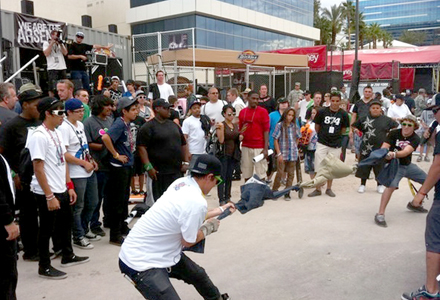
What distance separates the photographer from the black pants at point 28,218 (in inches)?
179

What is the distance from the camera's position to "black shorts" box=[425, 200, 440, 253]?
139 inches

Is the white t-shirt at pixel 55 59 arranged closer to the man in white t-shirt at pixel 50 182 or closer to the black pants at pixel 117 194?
the black pants at pixel 117 194

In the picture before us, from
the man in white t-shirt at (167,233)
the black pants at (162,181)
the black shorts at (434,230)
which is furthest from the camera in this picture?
the black pants at (162,181)

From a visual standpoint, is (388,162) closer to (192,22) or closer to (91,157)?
(91,157)

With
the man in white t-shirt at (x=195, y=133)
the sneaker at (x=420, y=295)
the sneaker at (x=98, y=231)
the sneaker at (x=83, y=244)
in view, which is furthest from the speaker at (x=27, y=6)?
the sneaker at (x=420, y=295)

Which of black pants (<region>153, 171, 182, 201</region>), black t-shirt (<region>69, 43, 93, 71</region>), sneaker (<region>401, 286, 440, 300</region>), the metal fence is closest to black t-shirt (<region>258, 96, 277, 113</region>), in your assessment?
the metal fence

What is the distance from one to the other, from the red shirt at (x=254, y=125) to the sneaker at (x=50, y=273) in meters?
4.11

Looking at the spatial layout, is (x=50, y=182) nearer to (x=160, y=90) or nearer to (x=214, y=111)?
(x=214, y=111)

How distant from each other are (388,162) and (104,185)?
414 centimetres

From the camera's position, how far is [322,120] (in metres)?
7.82

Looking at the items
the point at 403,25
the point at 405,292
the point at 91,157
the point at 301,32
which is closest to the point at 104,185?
the point at 91,157

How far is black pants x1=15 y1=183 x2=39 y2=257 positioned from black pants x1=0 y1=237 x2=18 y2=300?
165 centimetres

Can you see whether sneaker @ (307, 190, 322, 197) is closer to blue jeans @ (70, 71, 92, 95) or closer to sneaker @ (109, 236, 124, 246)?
sneaker @ (109, 236, 124, 246)

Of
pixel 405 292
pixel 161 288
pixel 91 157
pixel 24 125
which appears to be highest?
pixel 24 125
